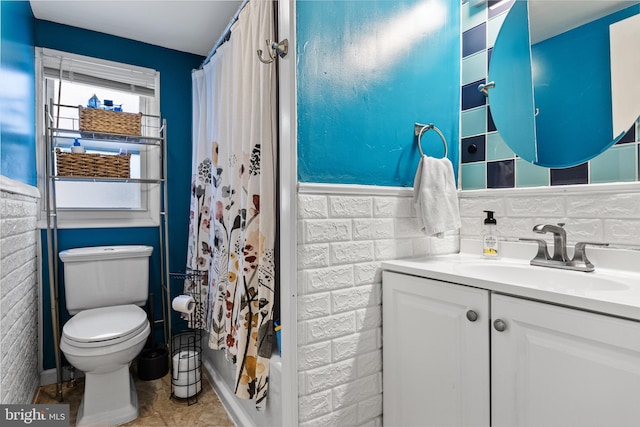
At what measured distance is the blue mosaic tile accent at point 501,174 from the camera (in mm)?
1345

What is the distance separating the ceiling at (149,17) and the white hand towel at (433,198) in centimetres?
150

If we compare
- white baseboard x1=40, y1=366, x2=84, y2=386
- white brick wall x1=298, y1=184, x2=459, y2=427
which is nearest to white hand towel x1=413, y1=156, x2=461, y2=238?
white brick wall x1=298, y1=184, x2=459, y2=427

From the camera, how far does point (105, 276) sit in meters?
2.02

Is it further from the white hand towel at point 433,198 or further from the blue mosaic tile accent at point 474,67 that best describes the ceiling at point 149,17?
the white hand towel at point 433,198

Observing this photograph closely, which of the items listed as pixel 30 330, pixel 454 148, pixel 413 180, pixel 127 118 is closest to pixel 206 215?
pixel 127 118

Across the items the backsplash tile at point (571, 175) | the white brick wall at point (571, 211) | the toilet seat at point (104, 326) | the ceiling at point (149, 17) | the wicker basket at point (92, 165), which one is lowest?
the toilet seat at point (104, 326)

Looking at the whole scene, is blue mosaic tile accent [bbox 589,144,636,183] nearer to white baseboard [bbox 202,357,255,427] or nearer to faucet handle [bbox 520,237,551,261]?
faucet handle [bbox 520,237,551,261]

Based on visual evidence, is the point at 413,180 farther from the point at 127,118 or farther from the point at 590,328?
the point at 127,118

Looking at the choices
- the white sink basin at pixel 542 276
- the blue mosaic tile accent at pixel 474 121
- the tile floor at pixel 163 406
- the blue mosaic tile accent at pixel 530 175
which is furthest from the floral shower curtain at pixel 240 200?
the blue mosaic tile accent at pixel 530 175

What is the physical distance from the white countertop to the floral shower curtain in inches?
21.0

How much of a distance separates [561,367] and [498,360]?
0.14 meters

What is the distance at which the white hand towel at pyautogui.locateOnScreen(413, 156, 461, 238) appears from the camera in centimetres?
120

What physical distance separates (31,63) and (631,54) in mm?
2875

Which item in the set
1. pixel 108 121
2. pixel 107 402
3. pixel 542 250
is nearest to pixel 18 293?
pixel 107 402
